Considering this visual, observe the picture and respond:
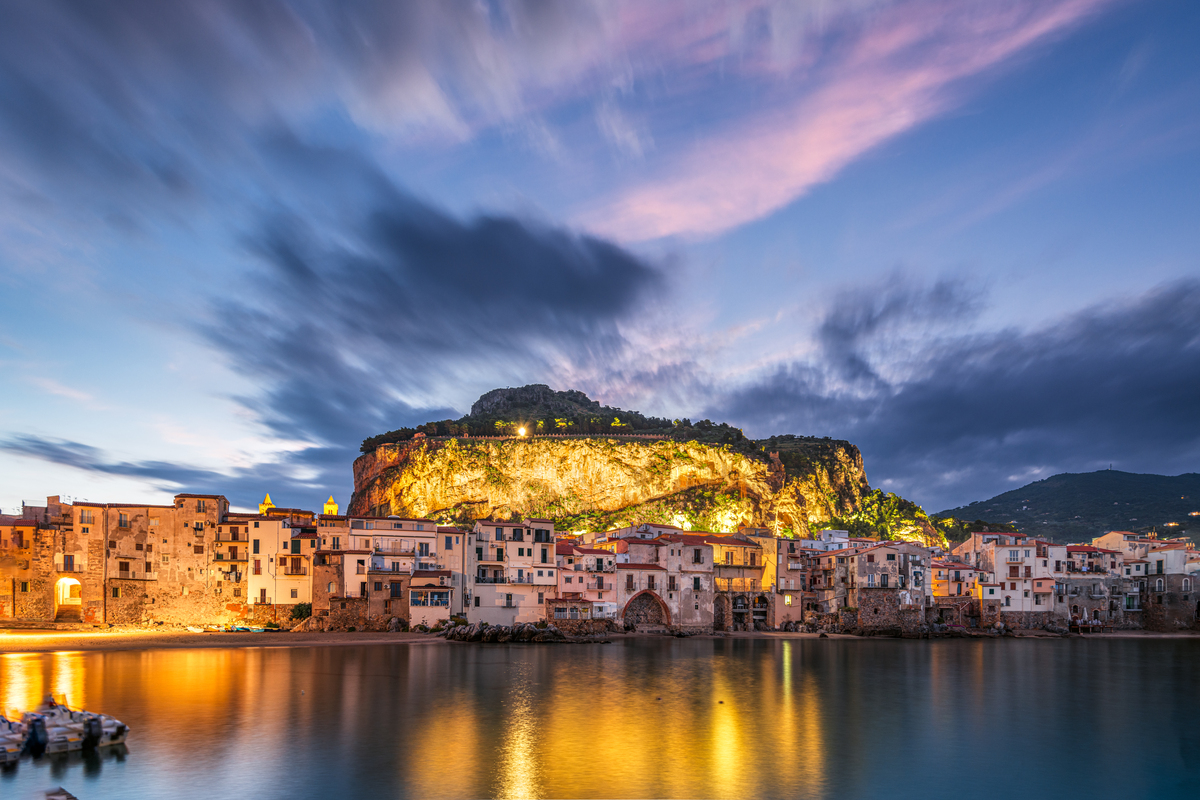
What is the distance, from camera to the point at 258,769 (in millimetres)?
23969

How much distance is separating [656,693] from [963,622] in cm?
5354

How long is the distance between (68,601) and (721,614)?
2188 inches

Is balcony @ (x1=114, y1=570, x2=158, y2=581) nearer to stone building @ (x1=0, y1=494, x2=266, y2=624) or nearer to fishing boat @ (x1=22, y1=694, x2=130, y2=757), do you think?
stone building @ (x1=0, y1=494, x2=266, y2=624)

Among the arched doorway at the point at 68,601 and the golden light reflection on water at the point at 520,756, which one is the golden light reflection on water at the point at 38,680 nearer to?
the arched doorway at the point at 68,601

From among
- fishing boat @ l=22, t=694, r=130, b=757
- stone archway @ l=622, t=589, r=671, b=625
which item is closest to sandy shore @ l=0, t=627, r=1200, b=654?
stone archway @ l=622, t=589, r=671, b=625

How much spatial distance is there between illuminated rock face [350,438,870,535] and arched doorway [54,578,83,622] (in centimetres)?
5972

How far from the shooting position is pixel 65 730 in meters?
24.3

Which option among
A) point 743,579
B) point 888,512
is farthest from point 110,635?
point 888,512

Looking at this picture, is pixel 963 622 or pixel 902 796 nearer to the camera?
pixel 902 796

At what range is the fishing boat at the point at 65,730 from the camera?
23969 millimetres

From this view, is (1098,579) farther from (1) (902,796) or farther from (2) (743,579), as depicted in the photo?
(1) (902,796)

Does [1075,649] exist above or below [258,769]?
below

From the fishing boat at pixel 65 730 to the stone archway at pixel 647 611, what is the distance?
156ft

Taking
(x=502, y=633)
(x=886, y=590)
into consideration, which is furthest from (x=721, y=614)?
(x=502, y=633)
